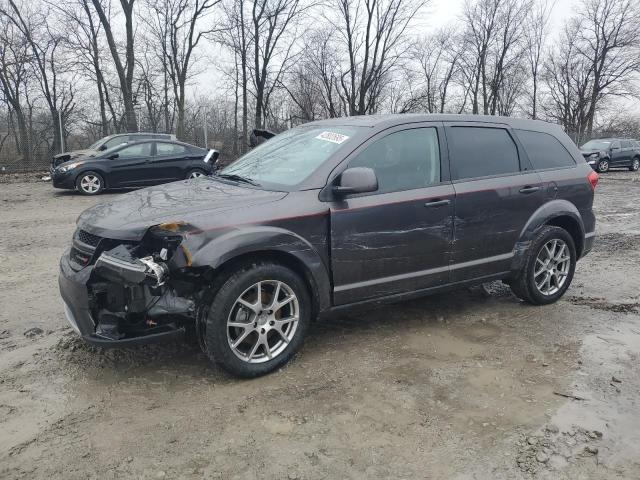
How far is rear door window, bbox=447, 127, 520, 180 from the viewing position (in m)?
4.16

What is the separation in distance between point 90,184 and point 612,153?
900 inches

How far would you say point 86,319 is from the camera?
310cm

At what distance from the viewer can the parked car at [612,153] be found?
23438mm

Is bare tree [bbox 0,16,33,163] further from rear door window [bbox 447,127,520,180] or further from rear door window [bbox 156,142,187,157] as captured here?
rear door window [bbox 447,127,520,180]

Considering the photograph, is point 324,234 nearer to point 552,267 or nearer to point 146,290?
point 146,290

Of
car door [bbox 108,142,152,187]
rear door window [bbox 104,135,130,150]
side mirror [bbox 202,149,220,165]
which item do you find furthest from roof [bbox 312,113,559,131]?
rear door window [bbox 104,135,130,150]

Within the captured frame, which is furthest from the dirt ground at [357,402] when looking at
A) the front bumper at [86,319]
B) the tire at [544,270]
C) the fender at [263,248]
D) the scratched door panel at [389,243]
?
the fender at [263,248]

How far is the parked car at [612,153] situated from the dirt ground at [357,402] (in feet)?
71.5

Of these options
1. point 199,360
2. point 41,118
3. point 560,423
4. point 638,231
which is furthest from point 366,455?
point 41,118

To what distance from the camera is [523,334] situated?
412 centimetres

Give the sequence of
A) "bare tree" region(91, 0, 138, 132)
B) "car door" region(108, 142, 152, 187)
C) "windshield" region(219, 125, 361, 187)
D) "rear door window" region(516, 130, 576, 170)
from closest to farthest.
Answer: "windshield" region(219, 125, 361, 187) < "rear door window" region(516, 130, 576, 170) < "car door" region(108, 142, 152, 187) < "bare tree" region(91, 0, 138, 132)

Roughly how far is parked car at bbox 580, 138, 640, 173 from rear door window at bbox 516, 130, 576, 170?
821 inches

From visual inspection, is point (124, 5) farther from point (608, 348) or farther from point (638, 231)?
point (608, 348)

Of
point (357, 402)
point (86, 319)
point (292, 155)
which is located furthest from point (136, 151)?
point (357, 402)
